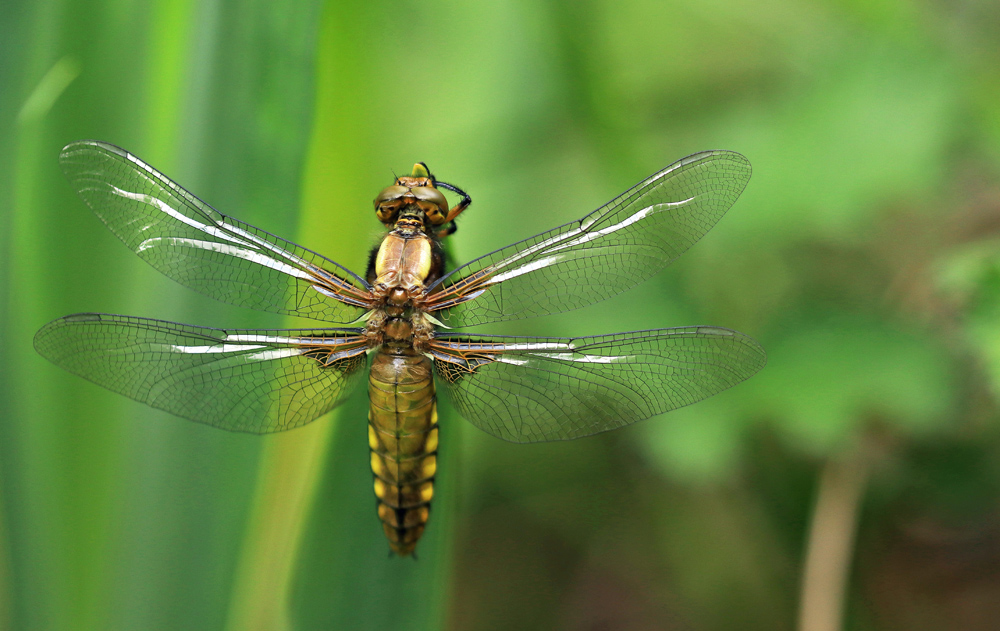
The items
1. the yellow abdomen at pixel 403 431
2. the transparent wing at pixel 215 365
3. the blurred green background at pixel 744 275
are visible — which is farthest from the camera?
the blurred green background at pixel 744 275

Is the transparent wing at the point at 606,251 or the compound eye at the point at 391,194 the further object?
the compound eye at the point at 391,194

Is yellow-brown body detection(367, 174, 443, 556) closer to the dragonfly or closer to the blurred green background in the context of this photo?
the dragonfly

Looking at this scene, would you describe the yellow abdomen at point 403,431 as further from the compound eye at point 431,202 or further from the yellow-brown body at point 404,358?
the compound eye at point 431,202

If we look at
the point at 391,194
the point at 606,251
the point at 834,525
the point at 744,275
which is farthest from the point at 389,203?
the point at 834,525

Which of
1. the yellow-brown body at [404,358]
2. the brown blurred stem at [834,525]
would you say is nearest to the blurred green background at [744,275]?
the brown blurred stem at [834,525]

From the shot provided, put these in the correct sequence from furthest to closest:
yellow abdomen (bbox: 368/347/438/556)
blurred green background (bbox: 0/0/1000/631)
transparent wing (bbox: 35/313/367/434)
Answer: blurred green background (bbox: 0/0/1000/631) < yellow abdomen (bbox: 368/347/438/556) < transparent wing (bbox: 35/313/367/434)

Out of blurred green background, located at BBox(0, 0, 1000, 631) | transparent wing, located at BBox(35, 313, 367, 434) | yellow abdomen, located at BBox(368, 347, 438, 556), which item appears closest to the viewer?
transparent wing, located at BBox(35, 313, 367, 434)

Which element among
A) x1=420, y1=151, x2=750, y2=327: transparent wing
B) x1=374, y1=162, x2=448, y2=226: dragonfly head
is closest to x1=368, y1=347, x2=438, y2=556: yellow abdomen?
x1=420, y1=151, x2=750, y2=327: transparent wing
